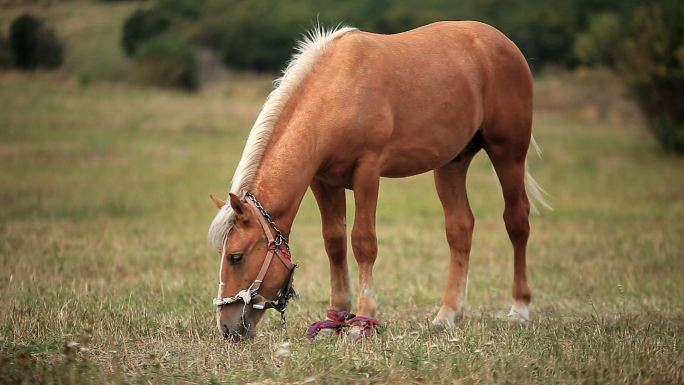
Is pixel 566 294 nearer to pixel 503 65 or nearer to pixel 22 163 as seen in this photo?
pixel 503 65

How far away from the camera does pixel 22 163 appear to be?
69.2 feet

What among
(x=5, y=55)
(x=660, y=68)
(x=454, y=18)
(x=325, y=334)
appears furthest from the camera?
(x=454, y=18)

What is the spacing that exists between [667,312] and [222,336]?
412cm

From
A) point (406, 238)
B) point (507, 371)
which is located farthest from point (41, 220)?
point (507, 371)

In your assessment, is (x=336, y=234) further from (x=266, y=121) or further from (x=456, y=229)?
(x=456, y=229)

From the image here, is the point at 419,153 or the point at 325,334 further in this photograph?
the point at 419,153

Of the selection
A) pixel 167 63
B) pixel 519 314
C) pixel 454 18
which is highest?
pixel 519 314

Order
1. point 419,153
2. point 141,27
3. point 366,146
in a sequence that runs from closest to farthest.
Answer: point 366,146, point 419,153, point 141,27

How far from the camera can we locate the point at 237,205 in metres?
5.77

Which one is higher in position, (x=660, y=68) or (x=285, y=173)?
(x=285, y=173)

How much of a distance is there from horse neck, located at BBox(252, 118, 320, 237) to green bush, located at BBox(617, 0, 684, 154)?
20345 mm

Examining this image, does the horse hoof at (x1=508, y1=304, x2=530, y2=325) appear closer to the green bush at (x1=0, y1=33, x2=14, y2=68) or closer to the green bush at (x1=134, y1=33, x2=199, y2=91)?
the green bush at (x1=0, y1=33, x2=14, y2=68)

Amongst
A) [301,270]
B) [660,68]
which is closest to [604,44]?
[660,68]

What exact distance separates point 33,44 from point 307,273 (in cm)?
1811
